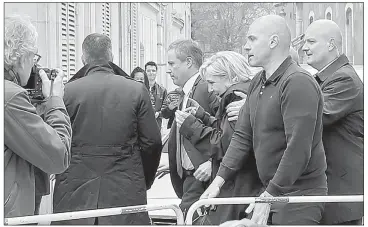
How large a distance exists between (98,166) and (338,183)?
123 centimetres

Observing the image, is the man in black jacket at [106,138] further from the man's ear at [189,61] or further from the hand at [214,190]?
A: the hand at [214,190]

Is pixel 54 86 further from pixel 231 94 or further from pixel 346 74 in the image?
Answer: pixel 346 74

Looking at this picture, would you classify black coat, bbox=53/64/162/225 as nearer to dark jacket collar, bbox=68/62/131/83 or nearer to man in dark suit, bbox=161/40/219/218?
dark jacket collar, bbox=68/62/131/83

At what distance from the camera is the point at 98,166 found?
347 cm

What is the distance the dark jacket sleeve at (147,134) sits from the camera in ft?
11.3

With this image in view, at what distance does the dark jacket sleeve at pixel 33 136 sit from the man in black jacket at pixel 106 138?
1.17m

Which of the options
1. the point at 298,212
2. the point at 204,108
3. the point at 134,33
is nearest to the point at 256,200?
the point at 298,212

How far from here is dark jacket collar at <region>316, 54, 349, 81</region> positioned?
3.11 metres

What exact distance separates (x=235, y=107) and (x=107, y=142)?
762 millimetres

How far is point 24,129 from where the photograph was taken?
209 cm

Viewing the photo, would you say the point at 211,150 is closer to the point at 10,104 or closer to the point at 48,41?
the point at 10,104

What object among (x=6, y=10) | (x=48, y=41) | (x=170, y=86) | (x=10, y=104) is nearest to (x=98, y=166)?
(x=6, y=10)

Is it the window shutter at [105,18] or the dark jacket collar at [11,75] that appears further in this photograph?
the window shutter at [105,18]

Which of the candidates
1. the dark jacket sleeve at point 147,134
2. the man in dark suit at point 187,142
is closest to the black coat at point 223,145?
the man in dark suit at point 187,142
